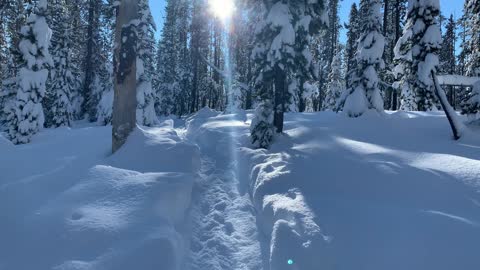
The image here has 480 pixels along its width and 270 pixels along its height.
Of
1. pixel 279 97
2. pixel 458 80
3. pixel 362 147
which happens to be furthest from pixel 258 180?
pixel 458 80

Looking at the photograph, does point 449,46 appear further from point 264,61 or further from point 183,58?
point 264,61

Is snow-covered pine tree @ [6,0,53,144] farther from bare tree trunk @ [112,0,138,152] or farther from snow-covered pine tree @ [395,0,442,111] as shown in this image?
snow-covered pine tree @ [395,0,442,111]

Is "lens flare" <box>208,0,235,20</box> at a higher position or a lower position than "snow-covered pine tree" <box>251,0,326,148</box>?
higher

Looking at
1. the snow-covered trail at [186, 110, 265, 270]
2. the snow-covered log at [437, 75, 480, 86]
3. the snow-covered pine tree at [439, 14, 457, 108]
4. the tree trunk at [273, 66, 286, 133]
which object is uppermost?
the snow-covered pine tree at [439, 14, 457, 108]

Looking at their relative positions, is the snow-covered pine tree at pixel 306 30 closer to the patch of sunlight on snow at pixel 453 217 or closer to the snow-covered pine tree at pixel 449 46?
the patch of sunlight on snow at pixel 453 217

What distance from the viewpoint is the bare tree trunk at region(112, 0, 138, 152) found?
860 cm

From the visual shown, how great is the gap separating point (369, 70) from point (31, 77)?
1747cm

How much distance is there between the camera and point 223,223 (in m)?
7.27

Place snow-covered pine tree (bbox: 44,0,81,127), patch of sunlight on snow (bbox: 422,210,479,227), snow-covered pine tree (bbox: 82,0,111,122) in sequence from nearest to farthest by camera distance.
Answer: patch of sunlight on snow (bbox: 422,210,479,227) < snow-covered pine tree (bbox: 44,0,81,127) < snow-covered pine tree (bbox: 82,0,111,122)

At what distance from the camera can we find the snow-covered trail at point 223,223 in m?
5.90

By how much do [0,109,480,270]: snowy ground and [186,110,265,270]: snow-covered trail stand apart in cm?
3

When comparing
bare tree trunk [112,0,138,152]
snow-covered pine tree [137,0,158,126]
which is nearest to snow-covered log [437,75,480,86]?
bare tree trunk [112,0,138,152]

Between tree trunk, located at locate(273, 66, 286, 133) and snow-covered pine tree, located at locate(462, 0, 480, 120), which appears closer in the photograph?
snow-covered pine tree, located at locate(462, 0, 480, 120)

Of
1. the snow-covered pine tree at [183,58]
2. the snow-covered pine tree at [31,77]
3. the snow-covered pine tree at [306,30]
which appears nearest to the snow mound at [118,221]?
the snow-covered pine tree at [306,30]
